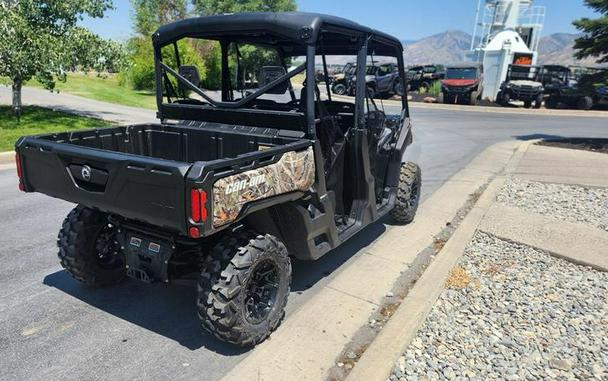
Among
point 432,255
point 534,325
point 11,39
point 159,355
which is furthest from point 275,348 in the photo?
point 11,39

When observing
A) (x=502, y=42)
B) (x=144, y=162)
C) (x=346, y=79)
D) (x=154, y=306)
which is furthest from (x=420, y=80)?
(x=144, y=162)

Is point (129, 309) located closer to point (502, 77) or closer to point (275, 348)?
point (275, 348)

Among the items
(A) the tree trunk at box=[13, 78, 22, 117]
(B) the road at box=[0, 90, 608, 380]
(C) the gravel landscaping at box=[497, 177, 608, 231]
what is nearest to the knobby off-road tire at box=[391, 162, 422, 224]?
(B) the road at box=[0, 90, 608, 380]

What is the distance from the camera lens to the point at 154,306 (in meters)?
3.86

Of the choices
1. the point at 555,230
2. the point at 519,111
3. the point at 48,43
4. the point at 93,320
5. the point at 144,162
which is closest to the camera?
the point at 144,162

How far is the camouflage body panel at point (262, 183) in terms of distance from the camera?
9.00 ft

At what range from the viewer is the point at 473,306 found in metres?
3.96

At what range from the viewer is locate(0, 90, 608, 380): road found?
10.1 feet

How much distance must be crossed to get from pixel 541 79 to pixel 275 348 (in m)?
29.9

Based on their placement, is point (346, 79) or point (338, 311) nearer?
point (338, 311)

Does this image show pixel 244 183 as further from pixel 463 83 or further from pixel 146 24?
pixel 146 24

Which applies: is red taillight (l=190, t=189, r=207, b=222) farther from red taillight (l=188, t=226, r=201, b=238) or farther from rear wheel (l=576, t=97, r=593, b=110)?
rear wheel (l=576, t=97, r=593, b=110)

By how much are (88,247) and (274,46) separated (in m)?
2.78

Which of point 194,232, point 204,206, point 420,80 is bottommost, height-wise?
point 194,232
